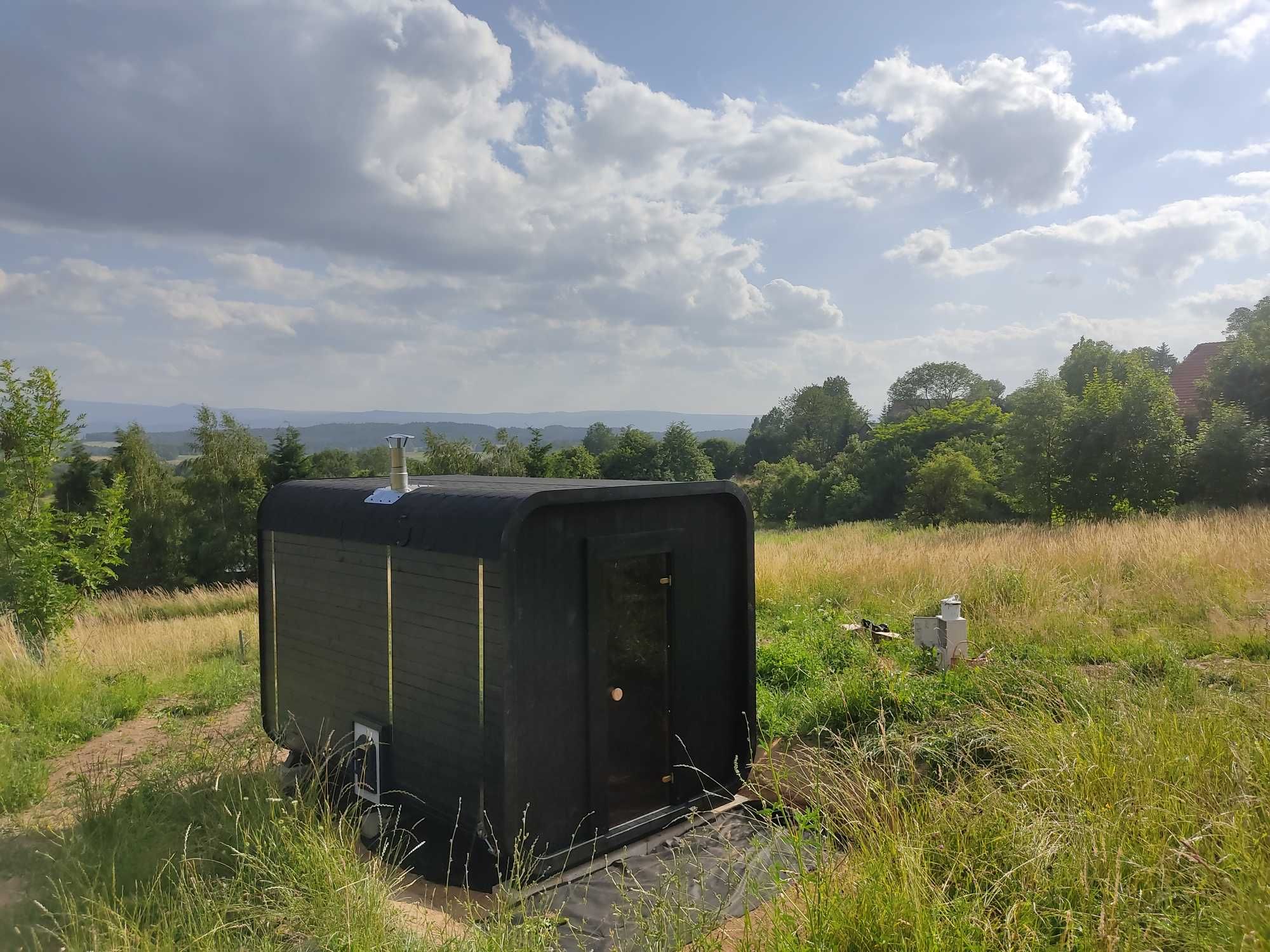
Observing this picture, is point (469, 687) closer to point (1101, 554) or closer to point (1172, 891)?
point (1172, 891)

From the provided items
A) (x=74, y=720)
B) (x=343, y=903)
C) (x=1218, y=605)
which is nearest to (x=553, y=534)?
(x=343, y=903)

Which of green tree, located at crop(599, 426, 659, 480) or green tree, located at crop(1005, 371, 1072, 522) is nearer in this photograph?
green tree, located at crop(1005, 371, 1072, 522)

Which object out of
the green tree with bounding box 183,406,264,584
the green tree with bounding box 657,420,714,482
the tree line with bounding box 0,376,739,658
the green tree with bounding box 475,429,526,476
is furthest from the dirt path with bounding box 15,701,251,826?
the green tree with bounding box 657,420,714,482

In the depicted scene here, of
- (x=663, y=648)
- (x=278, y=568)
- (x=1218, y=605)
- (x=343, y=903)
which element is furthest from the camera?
(x=1218, y=605)

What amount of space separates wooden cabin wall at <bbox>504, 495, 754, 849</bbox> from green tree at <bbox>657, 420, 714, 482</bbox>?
49250 millimetres

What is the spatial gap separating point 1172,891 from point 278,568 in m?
5.84

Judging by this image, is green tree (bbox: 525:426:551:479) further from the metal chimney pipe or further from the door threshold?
the door threshold

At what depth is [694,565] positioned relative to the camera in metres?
5.18

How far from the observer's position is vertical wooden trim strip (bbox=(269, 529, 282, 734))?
243 inches

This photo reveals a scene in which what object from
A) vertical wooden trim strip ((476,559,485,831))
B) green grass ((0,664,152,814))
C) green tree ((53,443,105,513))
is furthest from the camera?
green tree ((53,443,105,513))

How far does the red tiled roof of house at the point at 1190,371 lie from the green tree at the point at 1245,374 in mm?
4801

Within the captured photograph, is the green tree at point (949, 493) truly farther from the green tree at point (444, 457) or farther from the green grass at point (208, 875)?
the green grass at point (208, 875)

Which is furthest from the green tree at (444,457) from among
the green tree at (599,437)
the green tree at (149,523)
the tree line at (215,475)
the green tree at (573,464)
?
the green tree at (599,437)

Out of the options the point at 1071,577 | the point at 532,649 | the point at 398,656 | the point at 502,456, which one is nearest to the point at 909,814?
the point at 532,649
